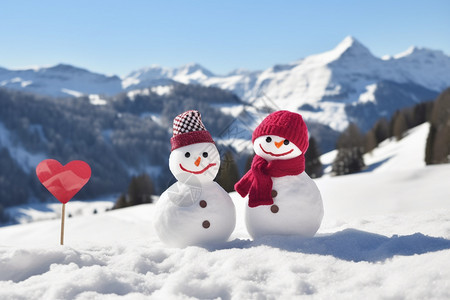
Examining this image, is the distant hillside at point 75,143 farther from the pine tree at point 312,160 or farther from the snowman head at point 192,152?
the snowman head at point 192,152

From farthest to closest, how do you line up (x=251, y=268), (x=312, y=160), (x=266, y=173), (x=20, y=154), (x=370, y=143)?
1. (x=20, y=154)
2. (x=370, y=143)
3. (x=312, y=160)
4. (x=266, y=173)
5. (x=251, y=268)

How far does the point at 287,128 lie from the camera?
357 cm

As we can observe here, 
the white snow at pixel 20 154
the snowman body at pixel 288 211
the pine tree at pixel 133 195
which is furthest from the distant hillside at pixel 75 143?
the snowman body at pixel 288 211

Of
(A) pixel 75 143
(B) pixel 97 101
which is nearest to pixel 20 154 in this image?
(A) pixel 75 143

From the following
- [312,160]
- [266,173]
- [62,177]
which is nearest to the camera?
[266,173]

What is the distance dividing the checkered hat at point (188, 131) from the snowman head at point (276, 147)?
1.73ft

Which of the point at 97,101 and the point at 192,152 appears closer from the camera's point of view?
the point at 192,152

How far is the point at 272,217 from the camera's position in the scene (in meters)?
3.59

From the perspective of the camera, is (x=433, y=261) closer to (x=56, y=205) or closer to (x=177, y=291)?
(x=177, y=291)

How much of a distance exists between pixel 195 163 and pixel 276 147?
795 millimetres

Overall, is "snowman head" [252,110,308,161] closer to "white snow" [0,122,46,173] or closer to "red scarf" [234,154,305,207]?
"red scarf" [234,154,305,207]

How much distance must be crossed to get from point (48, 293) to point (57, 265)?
500mm

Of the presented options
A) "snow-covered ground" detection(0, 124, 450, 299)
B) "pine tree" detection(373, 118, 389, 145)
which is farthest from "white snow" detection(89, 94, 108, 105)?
"snow-covered ground" detection(0, 124, 450, 299)

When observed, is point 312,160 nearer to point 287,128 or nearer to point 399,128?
point 399,128
